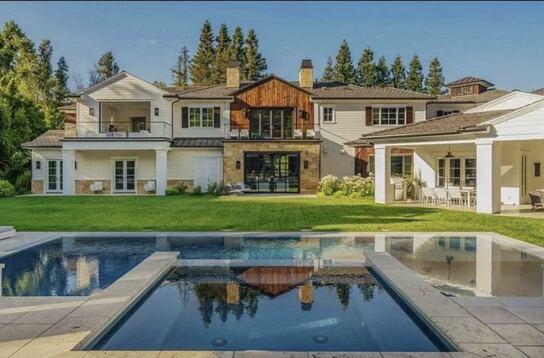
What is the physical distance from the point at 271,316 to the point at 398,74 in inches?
2208

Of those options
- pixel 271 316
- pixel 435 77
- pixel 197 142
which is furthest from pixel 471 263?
pixel 435 77

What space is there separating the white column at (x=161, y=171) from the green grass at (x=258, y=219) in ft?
22.9

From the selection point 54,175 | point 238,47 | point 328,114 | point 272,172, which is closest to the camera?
point 272,172

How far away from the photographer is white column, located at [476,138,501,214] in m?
16.2

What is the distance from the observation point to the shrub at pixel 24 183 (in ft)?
93.3

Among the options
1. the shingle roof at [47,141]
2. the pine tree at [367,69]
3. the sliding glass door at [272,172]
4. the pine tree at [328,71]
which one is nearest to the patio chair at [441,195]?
the sliding glass door at [272,172]

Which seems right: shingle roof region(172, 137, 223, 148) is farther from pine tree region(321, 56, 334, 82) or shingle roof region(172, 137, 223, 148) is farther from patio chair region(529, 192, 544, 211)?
pine tree region(321, 56, 334, 82)

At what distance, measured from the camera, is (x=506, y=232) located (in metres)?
12.0

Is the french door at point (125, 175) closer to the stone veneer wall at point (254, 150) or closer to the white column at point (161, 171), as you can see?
the white column at point (161, 171)

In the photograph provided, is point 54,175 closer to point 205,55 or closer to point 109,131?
point 109,131

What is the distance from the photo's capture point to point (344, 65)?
2154 inches

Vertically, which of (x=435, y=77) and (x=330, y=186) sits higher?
(x=435, y=77)

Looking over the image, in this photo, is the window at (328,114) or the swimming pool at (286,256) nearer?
the swimming pool at (286,256)

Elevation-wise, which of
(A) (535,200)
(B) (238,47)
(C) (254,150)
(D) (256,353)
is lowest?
(D) (256,353)
